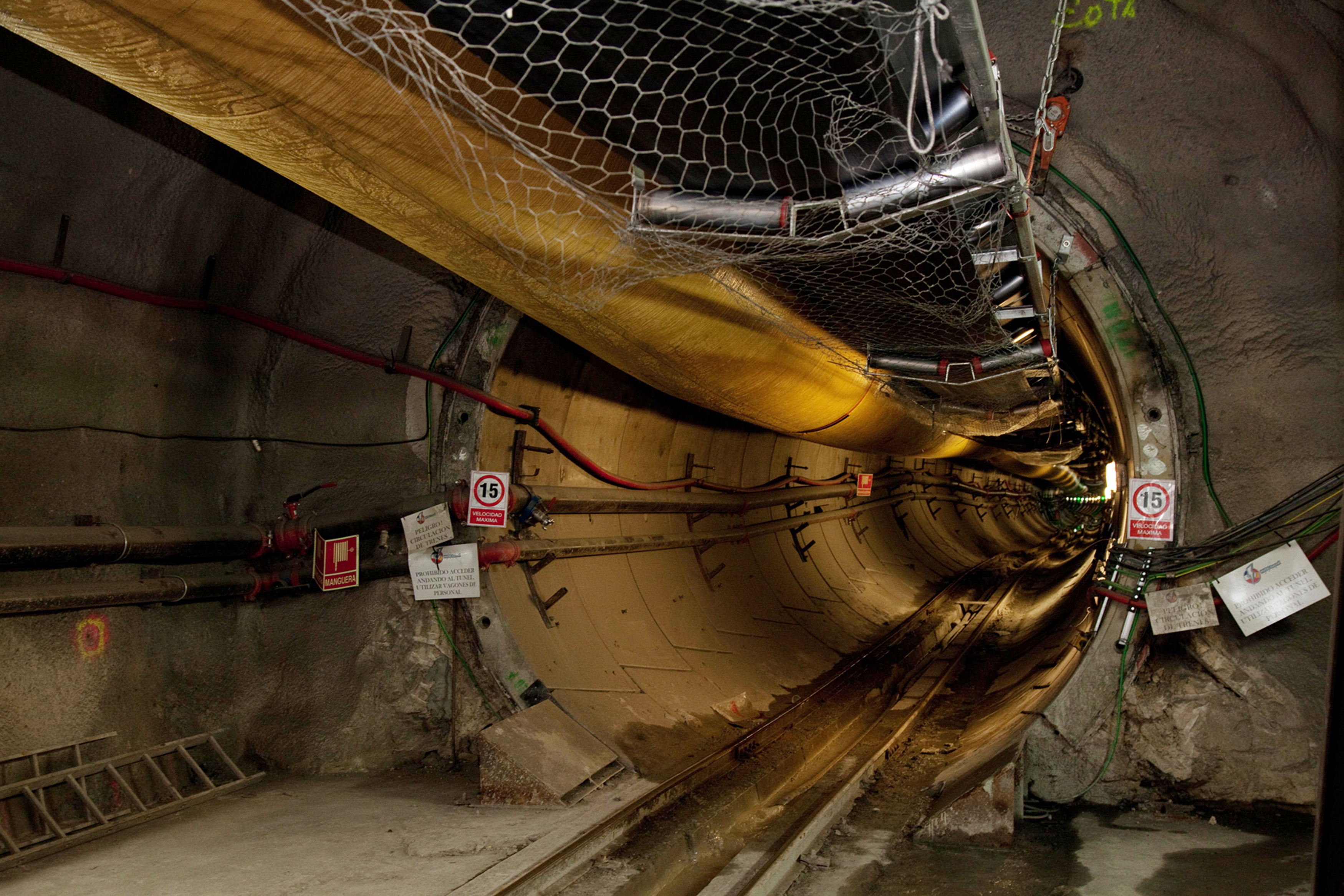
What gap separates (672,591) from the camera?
25.7ft

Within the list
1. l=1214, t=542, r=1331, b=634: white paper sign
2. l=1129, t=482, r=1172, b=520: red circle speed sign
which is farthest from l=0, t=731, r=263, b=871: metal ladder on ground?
l=1214, t=542, r=1331, b=634: white paper sign

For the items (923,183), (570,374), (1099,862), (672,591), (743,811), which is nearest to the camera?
(923,183)

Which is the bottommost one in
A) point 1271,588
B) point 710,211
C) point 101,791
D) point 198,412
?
point 101,791

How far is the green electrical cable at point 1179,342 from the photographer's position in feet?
15.0

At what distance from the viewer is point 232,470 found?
5586mm

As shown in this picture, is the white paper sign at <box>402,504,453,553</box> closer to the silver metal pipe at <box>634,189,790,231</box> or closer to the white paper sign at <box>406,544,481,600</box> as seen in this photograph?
the white paper sign at <box>406,544,481,600</box>

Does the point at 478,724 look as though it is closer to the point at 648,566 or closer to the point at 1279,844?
the point at 648,566

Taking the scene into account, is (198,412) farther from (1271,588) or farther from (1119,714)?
(1271,588)

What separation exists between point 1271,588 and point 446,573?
4360 mm

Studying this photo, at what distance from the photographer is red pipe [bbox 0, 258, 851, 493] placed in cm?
463

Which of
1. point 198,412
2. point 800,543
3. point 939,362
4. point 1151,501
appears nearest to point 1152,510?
point 1151,501

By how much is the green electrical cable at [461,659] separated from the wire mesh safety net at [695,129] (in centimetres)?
244

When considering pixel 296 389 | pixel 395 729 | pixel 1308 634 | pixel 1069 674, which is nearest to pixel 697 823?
pixel 395 729

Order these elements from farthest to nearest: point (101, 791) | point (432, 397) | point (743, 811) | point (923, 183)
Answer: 1. point (432, 397)
2. point (743, 811)
3. point (101, 791)
4. point (923, 183)
